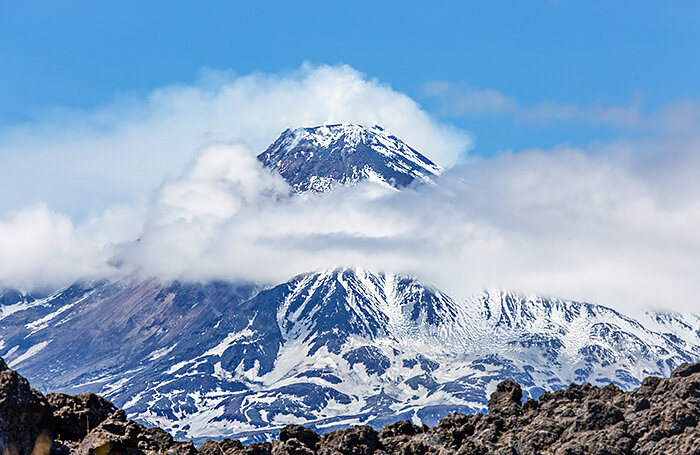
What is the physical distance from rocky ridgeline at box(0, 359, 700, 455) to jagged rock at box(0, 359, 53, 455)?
41mm

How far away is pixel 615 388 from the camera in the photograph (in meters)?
57.8

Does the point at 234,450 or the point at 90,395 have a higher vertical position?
the point at 90,395

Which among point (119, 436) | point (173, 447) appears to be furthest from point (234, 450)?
point (119, 436)

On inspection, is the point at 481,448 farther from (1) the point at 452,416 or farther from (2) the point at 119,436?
(2) the point at 119,436

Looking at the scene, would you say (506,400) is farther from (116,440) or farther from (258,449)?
(116,440)

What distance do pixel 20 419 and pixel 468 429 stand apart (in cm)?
2395

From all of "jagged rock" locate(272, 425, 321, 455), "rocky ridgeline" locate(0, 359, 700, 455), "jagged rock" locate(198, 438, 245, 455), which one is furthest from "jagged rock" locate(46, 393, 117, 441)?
"jagged rock" locate(272, 425, 321, 455)

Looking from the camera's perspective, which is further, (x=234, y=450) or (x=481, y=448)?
(x=234, y=450)

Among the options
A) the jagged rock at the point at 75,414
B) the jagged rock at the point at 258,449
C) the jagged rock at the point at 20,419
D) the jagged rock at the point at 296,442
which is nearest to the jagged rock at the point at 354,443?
the jagged rock at the point at 296,442

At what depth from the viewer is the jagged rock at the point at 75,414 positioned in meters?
49.0

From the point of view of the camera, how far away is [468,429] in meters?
55.0

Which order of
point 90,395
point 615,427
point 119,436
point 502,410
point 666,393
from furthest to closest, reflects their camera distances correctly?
1. point 502,410
2. point 90,395
3. point 666,393
4. point 615,427
5. point 119,436

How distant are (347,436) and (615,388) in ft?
51.6

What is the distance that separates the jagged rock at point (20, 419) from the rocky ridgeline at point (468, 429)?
4 cm
